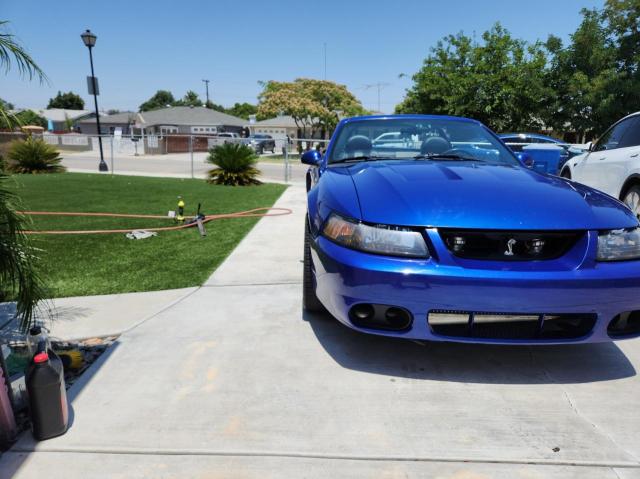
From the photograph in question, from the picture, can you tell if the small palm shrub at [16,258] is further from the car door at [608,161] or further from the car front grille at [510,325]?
the car door at [608,161]

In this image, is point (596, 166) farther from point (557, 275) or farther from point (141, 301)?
point (141, 301)

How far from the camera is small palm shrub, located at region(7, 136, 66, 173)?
53.5 feet

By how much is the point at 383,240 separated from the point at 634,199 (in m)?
4.42

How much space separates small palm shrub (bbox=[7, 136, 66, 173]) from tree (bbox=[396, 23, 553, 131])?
17541 mm

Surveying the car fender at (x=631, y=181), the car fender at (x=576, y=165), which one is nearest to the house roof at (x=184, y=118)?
the car fender at (x=576, y=165)

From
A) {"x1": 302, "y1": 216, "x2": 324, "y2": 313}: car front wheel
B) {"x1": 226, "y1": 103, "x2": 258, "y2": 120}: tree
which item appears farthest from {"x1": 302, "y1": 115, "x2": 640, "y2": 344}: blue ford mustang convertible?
{"x1": 226, "y1": 103, "x2": 258, "y2": 120}: tree

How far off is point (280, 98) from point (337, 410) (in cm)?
4233

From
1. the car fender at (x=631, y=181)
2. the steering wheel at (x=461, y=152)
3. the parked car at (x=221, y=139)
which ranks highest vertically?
the parked car at (x=221, y=139)

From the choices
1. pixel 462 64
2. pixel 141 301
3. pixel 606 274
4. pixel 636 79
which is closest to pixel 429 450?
pixel 606 274

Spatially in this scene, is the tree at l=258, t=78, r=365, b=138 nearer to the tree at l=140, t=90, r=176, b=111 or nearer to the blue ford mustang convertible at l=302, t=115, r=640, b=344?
the blue ford mustang convertible at l=302, t=115, r=640, b=344

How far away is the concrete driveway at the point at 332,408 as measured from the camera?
1893mm

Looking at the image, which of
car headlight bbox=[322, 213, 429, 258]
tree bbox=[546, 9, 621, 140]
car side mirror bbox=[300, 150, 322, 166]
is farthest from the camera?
tree bbox=[546, 9, 621, 140]

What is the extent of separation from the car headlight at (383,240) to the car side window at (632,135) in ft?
15.5

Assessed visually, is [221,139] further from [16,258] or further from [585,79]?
[16,258]
